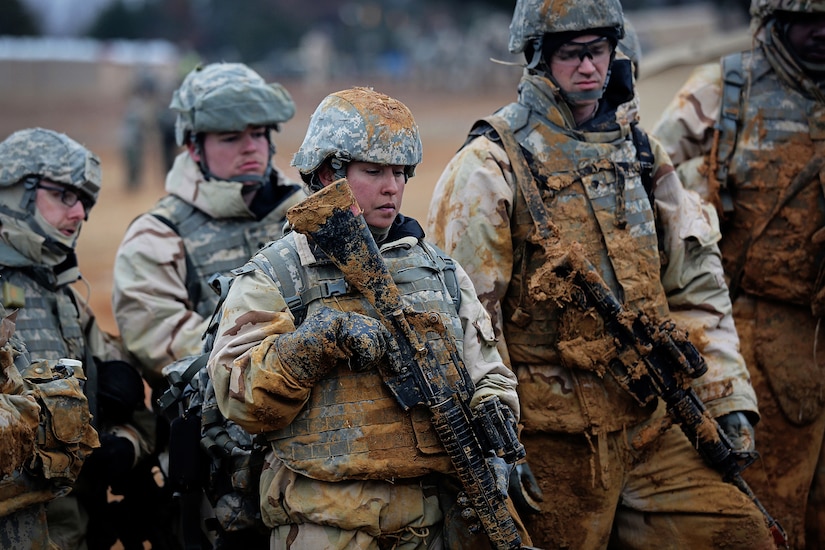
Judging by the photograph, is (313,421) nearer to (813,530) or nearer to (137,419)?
(137,419)

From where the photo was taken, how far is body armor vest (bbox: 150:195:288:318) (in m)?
6.60

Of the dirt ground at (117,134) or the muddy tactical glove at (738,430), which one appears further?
the dirt ground at (117,134)

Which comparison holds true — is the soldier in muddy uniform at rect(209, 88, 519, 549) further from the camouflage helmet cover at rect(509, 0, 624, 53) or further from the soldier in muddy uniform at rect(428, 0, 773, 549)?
the camouflage helmet cover at rect(509, 0, 624, 53)

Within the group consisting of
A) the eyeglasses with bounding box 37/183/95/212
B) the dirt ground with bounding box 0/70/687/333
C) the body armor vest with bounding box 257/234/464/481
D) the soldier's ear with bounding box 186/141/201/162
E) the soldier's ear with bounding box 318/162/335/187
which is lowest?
the dirt ground with bounding box 0/70/687/333

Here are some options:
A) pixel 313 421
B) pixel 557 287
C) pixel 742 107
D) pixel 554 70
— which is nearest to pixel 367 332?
pixel 313 421

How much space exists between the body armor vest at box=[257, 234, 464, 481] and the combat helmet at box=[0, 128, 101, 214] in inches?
70.0

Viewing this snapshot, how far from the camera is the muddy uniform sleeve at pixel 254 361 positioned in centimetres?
434

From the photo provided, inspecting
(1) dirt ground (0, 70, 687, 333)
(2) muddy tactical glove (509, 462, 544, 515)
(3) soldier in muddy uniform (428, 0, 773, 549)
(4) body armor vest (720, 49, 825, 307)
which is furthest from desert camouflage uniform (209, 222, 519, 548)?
(1) dirt ground (0, 70, 687, 333)

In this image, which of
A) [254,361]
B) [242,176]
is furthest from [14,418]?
[242,176]

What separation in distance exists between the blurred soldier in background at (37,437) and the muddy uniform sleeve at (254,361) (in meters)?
0.71

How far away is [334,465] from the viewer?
4570 millimetres

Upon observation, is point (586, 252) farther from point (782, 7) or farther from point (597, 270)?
point (782, 7)

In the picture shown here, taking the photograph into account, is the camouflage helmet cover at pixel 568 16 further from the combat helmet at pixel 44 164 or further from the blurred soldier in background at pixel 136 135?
the blurred soldier in background at pixel 136 135

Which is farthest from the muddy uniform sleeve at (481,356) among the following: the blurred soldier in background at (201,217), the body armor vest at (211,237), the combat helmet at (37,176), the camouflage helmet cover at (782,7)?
the camouflage helmet cover at (782,7)
